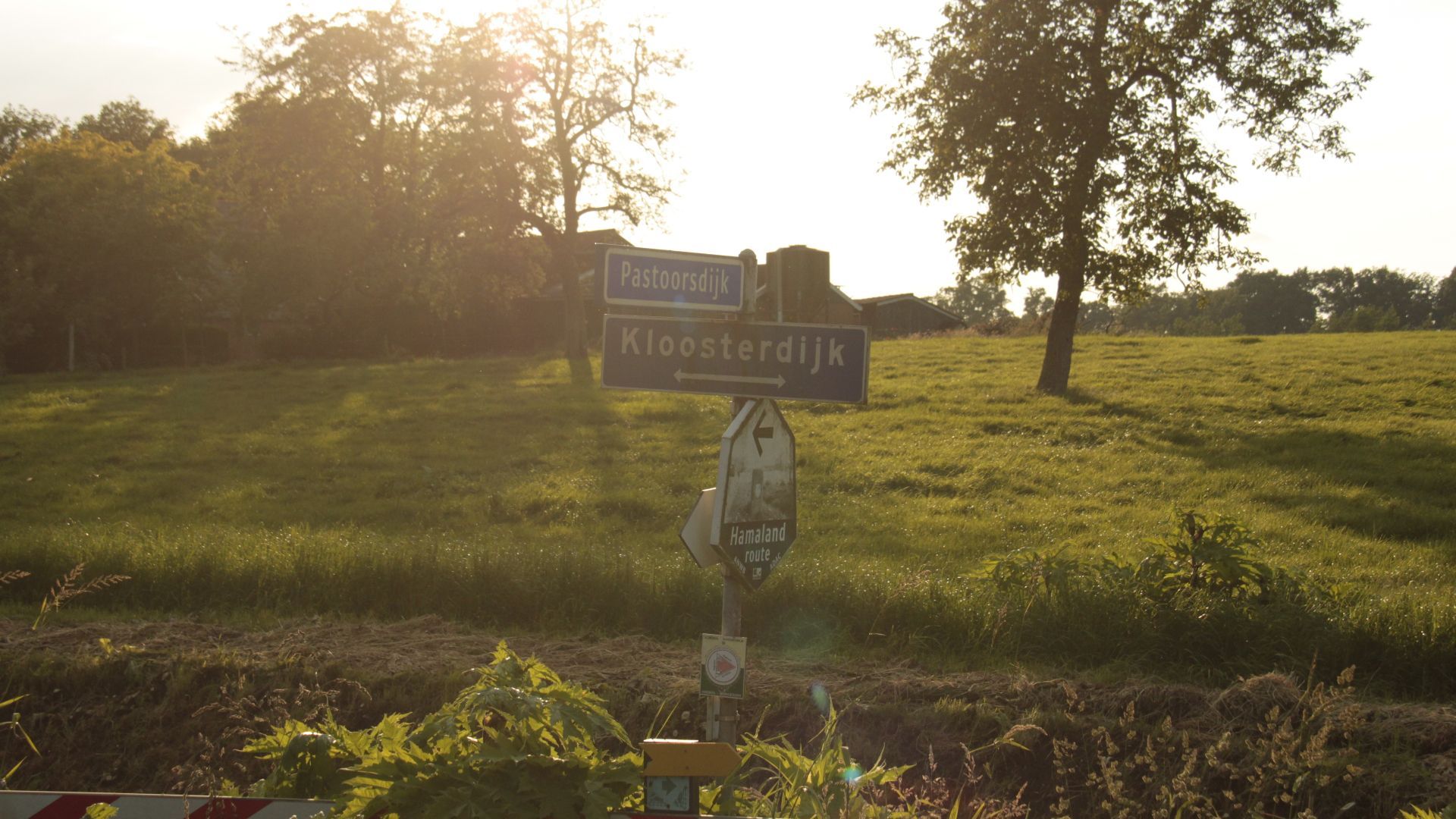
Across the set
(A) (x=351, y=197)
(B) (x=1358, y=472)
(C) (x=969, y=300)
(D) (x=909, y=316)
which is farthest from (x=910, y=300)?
(C) (x=969, y=300)

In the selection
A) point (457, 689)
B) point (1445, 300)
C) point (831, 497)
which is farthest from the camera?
point (1445, 300)

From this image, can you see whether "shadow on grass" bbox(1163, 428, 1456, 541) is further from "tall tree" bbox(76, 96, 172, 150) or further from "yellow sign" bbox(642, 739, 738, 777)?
"tall tree" bbox(76, 96, 172, 150)

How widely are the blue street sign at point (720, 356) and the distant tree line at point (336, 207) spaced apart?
99.5 feet

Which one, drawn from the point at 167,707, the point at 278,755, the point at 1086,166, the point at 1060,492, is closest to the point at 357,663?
the point at 167,707

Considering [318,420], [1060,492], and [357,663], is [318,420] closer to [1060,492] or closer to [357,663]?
[1060,492]

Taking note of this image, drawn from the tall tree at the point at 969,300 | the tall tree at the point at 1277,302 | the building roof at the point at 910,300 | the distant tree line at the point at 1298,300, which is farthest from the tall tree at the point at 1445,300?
the tall tree at the point at 969,300

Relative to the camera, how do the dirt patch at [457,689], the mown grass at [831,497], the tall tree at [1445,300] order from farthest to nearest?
the tall tree at [1445,300] < the mown grass at [831,497] < the dirt patch at [457,689]

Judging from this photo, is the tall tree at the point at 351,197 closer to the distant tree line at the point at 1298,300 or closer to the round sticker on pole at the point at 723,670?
the round sticker on pole at the point at 723,670

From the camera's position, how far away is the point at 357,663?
6.59m

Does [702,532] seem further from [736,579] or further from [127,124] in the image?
[127,124]

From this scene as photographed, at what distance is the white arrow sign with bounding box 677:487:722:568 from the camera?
13.8 feet

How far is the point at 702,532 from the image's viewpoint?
423 cm

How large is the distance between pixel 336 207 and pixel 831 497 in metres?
30.6

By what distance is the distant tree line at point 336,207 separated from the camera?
34.5 metres
